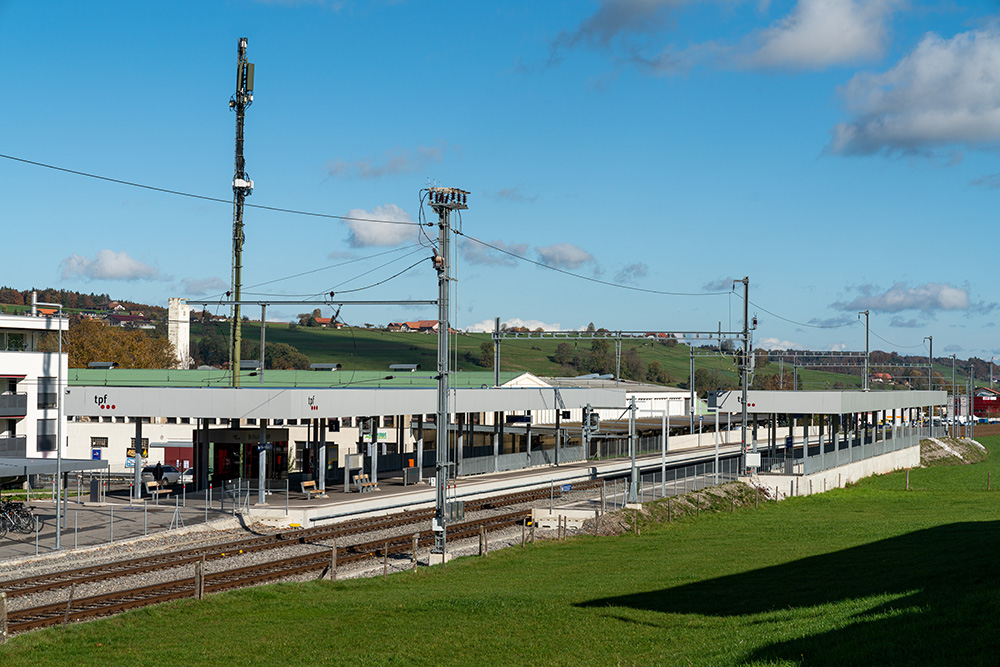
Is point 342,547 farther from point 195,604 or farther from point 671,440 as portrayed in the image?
point 671,440

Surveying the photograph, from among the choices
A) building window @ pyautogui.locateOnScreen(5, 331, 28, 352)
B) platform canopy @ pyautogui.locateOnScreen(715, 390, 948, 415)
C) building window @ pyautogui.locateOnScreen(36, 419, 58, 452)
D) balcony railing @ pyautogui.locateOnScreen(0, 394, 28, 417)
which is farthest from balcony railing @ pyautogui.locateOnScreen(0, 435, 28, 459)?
platform canopy @ pyautogui.locateOnScreen(715, 390, 948, 415)

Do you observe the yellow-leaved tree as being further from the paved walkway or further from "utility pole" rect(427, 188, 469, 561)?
"utility pole" rect(427, 188, 469, 561)

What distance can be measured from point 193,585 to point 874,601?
1505 cm

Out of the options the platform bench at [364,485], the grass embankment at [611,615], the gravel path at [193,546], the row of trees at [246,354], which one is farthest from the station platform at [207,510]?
the row of trees at [246,354]

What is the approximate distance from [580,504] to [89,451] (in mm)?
39225

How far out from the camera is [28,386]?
5369 centimetres

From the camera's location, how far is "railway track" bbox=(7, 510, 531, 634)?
65.4 feet

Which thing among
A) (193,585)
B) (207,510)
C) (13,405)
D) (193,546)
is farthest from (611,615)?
(13,405)

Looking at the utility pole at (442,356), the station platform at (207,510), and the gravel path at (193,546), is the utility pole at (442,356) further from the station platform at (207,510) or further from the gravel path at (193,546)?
the station platform at (207,510)

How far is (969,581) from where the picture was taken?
57.9 feet

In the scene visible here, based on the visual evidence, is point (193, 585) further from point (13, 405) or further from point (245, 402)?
point (13, 405)

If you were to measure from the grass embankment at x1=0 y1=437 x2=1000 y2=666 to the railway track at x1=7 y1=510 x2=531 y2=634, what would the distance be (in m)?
1.16

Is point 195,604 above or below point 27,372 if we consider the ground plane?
below

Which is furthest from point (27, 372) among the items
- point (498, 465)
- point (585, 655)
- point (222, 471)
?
point (585, 655)
